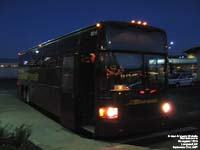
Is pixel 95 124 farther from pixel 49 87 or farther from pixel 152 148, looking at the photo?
pixel 49 87

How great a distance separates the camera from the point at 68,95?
11.2 metres

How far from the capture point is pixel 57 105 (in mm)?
12703

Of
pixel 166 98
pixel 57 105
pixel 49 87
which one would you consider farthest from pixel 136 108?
pixel 49 87

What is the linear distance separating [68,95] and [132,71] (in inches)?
103

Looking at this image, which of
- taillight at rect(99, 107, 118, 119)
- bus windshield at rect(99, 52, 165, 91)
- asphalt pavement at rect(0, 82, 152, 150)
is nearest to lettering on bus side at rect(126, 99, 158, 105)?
bus windshield at rect(99, 52, 165, 91)

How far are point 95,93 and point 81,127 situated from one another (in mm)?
1715

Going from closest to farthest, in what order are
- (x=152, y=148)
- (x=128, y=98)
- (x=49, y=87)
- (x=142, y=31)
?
(x=152, y=148) < (x=128, y=98) < (x=142, y=31) < (x=49, y=87)

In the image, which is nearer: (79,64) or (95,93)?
(95,93)

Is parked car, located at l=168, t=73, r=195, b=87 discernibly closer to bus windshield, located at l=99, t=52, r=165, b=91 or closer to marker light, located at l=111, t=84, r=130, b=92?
bus windshield, located at l=99, t=52, r=165, b=91

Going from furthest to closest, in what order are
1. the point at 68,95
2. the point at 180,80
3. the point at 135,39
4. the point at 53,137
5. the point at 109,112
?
the point at 180,80
the point at 68,95
the point at 53,137
the point at 135,39
the point at 109,112

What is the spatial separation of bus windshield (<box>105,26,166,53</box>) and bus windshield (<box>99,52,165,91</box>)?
206 mm

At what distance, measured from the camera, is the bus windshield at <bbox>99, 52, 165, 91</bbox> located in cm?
936

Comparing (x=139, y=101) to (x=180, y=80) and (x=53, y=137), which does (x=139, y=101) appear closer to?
(x=53, y=137)

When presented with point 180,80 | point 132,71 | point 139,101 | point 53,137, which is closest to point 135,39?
point 132,71
